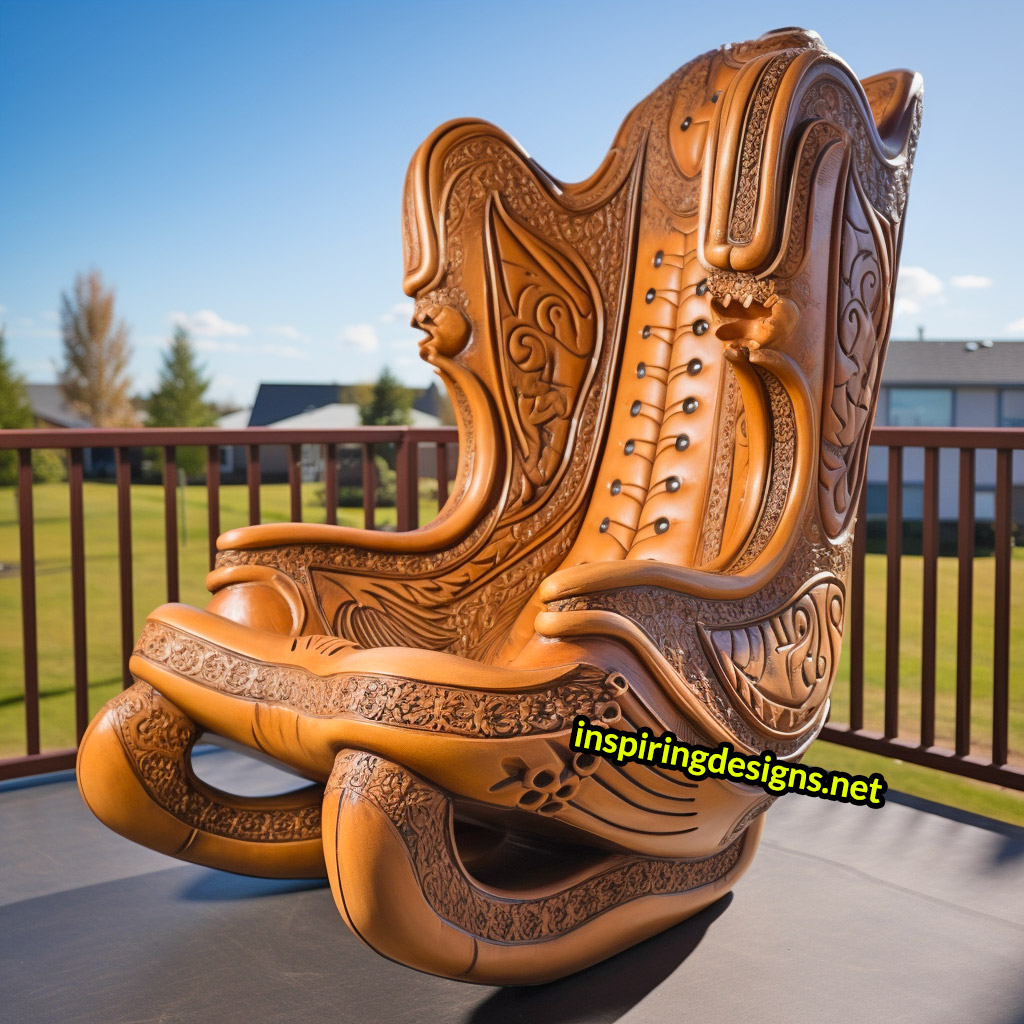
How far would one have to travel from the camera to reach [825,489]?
1259 mm

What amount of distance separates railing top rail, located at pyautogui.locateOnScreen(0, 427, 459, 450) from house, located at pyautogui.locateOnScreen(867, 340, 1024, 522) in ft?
3.64

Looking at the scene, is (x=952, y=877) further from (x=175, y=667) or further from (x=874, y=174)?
(x=175, y=667)

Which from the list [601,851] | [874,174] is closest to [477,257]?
[874,174]

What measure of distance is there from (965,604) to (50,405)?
12988mm

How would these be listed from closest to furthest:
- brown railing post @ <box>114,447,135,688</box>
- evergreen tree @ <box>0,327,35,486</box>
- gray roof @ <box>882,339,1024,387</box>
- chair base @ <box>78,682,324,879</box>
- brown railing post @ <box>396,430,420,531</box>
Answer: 1. chair base @ <box>78,682,324,879</box>
2. brown railing post @ <box>114,447,135,688</box>
3. brown railing post @ <box>396,430,420,531</box>
4. gray roof @ <box>882,339,1024,387</box>
5. evergreen tree @ <box>0,327,35,486</box>

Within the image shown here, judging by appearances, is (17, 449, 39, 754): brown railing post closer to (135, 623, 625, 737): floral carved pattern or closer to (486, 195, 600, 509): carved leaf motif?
(486, 195, 600, 509): carved leaf motif

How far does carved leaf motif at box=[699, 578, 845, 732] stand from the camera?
1102 millimetres

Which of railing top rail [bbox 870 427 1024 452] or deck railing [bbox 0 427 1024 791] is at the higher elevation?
railing top rail [bbox 870 427 1024 452]

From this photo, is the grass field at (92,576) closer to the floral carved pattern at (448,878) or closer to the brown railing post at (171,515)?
the brown railing post at (171,515)

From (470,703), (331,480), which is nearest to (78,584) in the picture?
(331,480)

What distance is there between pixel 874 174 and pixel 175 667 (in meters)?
1.15

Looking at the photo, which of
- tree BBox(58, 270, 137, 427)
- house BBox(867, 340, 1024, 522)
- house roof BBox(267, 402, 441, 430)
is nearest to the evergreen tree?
tree BBox(58, 270, 137, 427)

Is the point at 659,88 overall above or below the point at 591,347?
above

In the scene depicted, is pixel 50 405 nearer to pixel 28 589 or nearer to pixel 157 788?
pixel 28 589
